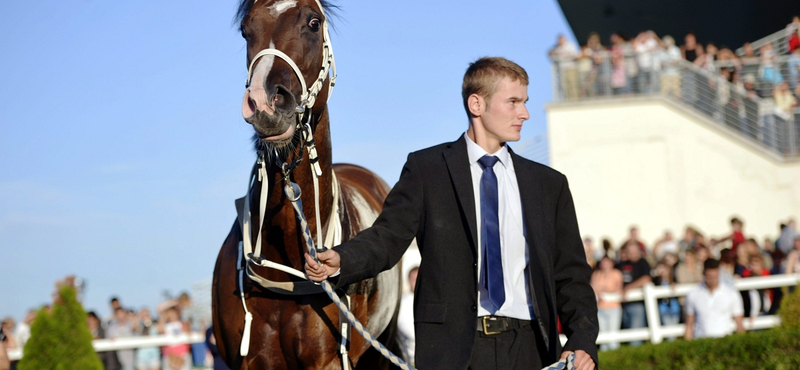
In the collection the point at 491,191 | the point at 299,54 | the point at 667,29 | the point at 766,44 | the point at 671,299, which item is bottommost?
the point at 671,299

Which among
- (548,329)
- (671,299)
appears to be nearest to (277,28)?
(548,329)

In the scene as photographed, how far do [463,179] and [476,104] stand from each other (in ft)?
0.99

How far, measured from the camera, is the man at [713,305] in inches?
389

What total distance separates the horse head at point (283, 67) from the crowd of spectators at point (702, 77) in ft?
43.9

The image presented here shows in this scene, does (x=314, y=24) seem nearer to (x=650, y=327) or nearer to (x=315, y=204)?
(x=315, y=204)

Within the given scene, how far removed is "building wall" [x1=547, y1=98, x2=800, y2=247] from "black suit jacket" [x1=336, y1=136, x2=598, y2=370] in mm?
14250

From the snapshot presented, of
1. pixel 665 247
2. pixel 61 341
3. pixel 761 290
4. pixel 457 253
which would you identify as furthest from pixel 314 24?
pixel 665 247

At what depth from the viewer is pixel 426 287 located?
135 inches

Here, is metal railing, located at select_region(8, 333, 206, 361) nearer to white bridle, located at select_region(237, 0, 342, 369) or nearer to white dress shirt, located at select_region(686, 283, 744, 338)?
white dress shirt, located at select_region(686, 283, 744, 338)

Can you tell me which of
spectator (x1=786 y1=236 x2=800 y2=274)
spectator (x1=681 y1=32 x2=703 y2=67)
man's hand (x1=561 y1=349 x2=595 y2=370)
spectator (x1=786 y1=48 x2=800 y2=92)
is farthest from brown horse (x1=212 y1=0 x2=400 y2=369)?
spectator (x1=681 y1=32 x2=703 y2=67)

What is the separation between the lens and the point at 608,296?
10.9 metres

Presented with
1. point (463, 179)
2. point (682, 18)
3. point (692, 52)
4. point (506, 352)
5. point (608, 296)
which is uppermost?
point (682, 18)

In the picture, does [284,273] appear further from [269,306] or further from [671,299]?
[671,299]

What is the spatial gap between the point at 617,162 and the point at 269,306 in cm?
1461
